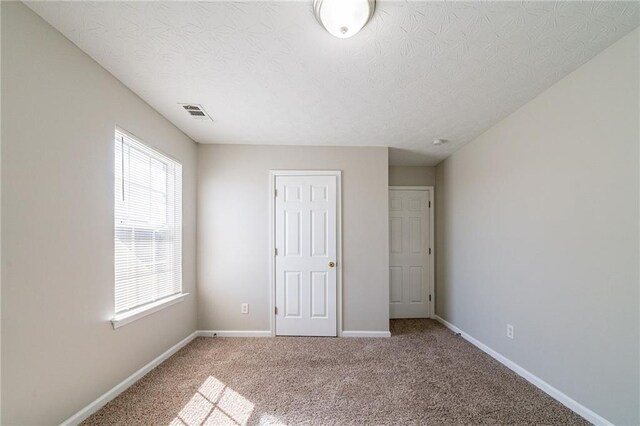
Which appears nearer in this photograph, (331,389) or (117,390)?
(117,390)

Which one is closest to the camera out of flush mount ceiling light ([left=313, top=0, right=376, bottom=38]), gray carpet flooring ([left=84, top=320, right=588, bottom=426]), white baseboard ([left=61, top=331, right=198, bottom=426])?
flush mount ceiling light ([left=313, top=0, right=376, bottom=38])

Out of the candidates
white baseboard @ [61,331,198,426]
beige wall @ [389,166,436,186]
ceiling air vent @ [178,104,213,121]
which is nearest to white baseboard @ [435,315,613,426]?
beige wall @ [389,166,436,186]

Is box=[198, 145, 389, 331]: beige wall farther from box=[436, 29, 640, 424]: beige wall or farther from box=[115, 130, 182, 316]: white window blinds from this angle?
box=[436, 29, 640, 424]: beige wall

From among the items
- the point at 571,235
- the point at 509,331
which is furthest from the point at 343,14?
the point at 509,331

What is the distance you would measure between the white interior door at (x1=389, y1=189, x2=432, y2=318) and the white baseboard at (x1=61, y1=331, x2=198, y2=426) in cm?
300

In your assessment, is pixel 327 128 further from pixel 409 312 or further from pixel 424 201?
pixel 409 312

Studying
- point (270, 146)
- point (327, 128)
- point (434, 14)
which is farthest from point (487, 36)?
point (270, 146)

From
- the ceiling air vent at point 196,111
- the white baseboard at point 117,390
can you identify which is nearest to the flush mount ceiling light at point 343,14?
the ceiling air vent at point 196,111

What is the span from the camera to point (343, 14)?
1.33m

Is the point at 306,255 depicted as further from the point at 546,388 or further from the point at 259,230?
the point at 546,388

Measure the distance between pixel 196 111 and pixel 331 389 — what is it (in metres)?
2.72

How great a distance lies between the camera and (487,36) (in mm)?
1517

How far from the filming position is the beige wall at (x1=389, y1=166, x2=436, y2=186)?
4.19 m

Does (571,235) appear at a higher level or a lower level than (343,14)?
lower
